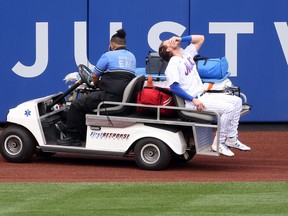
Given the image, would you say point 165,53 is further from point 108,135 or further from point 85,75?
point 108,135

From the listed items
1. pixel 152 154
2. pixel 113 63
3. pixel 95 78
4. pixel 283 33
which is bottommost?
pixel 152 154

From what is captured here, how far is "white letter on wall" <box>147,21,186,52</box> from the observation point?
1593 centimetres

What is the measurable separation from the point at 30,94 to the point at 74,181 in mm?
5129

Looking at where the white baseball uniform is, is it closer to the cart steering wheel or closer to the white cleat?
the white cleat

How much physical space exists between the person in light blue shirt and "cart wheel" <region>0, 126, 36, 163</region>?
1.66 feet

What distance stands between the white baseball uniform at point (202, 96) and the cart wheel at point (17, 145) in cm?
197

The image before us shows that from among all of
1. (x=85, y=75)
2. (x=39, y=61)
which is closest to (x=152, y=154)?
(x=85, y=75)

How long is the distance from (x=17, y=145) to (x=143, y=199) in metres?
3.14

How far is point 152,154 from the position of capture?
12047 millimetres

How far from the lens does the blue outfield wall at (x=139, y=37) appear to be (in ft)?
52.2

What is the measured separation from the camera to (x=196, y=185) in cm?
1081

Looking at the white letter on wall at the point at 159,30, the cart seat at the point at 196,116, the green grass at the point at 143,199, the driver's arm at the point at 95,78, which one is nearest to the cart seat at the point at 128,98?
the driver's arm at the point at 95,78

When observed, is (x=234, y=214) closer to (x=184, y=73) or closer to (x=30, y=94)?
(x=184, y=73)

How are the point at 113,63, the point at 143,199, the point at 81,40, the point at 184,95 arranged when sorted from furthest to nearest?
the point at 81,40
the point at 113,63
the point at 184,95
the point at 143,199
